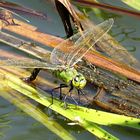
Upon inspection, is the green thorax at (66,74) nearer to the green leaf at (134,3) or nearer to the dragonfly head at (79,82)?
the dragonfly head at (79,82)

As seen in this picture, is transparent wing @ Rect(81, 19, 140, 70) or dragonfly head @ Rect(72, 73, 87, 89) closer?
dragonfly head @ Rect(72, 73, 87, 89)

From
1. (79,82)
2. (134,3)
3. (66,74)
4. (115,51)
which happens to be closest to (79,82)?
(79,82)

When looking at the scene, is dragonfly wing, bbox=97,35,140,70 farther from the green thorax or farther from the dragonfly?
the green thorax

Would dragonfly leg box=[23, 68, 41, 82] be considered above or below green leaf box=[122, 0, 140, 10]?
below

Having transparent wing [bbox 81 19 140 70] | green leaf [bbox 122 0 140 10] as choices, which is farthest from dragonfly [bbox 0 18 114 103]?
green leaf [bbox 122 0 140 10]

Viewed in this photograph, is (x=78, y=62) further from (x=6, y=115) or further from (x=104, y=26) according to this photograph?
(x=6, y=115)
